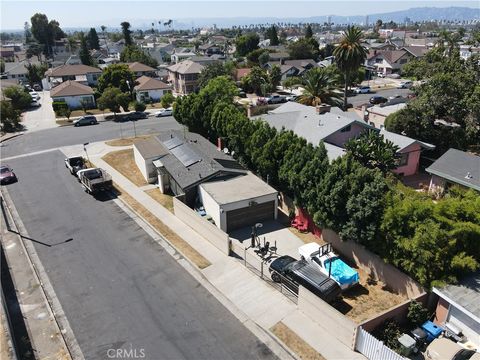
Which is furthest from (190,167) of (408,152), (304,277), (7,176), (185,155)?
(408,152)

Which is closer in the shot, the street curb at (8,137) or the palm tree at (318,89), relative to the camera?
the palm tree at (318,89)

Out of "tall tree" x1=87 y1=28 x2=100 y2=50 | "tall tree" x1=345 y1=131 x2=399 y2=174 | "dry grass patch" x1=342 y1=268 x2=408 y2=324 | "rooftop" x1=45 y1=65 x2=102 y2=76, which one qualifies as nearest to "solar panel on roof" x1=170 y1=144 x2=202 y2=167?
"tall tree" x1=345 y1=131 x2=399 y2=174

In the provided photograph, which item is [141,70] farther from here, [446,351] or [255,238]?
[446,351]

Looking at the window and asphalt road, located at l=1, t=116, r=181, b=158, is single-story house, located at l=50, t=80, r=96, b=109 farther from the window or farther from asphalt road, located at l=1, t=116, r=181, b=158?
the window

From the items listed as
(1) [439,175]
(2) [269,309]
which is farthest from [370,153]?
(2) [269,309]

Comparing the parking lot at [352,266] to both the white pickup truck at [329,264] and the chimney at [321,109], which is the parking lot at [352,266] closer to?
the white pickup truck at [329,264]

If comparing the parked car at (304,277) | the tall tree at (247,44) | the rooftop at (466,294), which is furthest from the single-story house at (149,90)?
the rooftop at (466,294)

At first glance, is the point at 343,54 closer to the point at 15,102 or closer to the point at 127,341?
the point at 127,341
